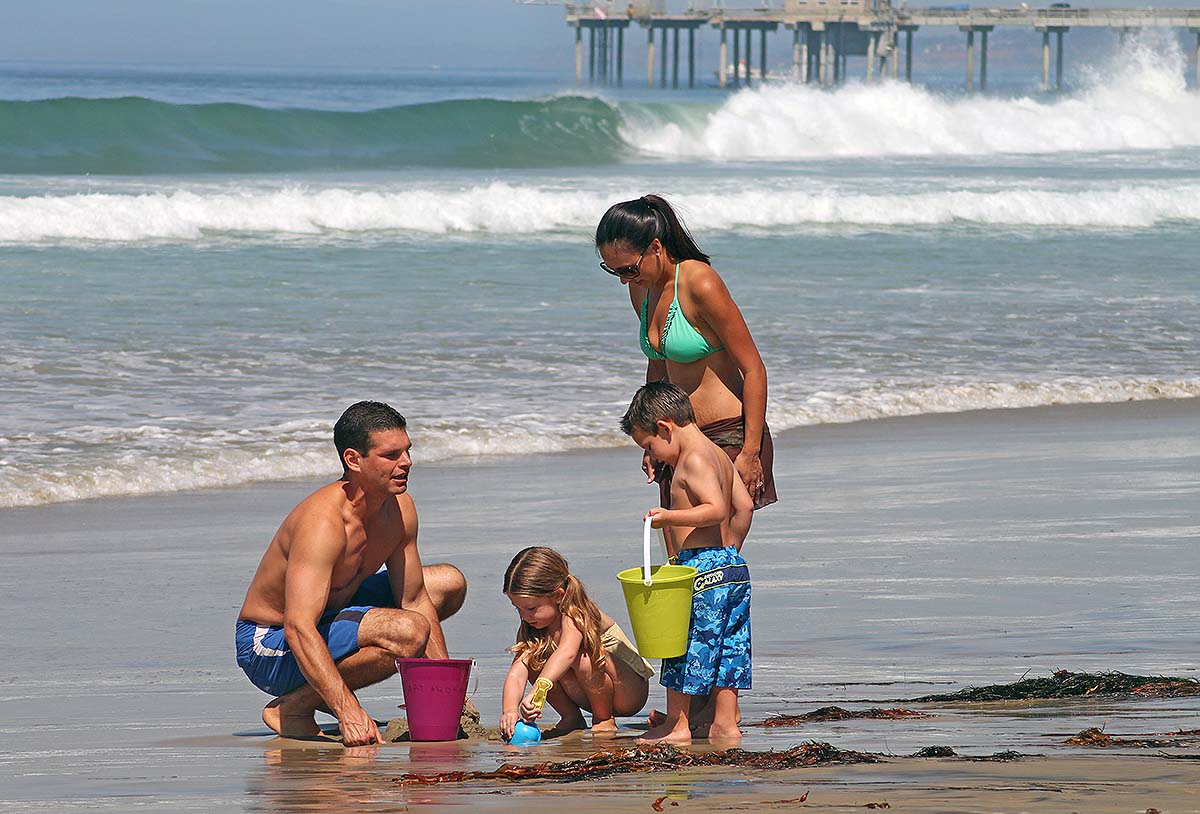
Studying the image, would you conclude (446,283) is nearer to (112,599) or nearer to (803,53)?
(112,599)

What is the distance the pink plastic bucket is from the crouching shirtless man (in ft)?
0.38

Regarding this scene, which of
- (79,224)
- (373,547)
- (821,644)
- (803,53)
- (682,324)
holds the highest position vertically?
(803,53)

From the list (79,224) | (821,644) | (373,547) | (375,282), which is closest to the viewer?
(373,547)

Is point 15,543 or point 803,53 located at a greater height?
point 803,53

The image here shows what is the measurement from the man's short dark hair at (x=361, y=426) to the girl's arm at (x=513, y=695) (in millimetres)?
709

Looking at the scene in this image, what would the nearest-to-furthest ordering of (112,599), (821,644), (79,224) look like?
(821,644)
(112,599)
(79,224)

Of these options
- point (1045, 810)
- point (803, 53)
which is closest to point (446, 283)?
point (1045, 810)

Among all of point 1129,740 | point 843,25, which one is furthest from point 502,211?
point 843,25

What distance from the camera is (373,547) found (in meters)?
4.50

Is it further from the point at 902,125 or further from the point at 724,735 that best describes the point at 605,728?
the point at 902,125

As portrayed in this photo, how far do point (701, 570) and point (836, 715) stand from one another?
51 centimetres

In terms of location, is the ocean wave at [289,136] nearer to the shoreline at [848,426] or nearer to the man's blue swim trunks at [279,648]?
the shoreline at [848,426]

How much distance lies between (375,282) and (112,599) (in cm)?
1028

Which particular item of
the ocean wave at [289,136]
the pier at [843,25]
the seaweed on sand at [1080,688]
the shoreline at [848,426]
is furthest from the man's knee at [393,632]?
the pier at [843,25]
